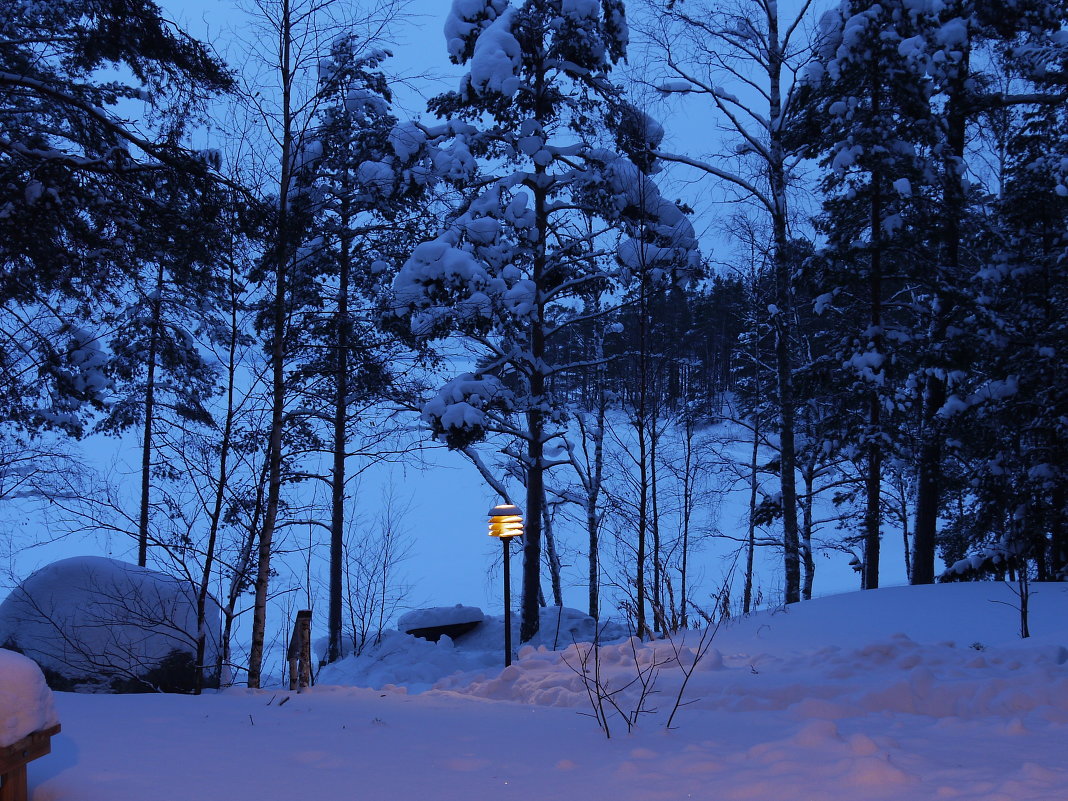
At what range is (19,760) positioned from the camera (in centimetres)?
304

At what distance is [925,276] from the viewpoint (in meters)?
12.2

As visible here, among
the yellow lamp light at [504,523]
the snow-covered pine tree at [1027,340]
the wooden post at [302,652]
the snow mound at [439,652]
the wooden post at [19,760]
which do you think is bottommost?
the snow mound at [439,652]

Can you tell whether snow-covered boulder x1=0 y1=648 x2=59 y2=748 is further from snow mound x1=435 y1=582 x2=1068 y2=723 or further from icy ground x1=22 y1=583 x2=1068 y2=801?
snow mound x1=435 y1=582 x2=1068 y2=723

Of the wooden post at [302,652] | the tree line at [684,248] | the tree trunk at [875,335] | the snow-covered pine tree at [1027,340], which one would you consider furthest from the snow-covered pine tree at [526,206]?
the snow-covered pine tree at [1027,340]

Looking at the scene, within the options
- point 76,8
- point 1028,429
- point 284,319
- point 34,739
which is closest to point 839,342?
point 1028,429

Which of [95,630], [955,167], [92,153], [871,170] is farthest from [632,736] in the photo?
[955,167]

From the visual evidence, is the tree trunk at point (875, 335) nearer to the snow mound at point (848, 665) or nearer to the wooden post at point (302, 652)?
the snow mound at point (848, 665)

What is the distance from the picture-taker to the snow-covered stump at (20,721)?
117 inches

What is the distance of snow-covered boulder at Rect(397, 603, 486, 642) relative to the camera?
15.9m

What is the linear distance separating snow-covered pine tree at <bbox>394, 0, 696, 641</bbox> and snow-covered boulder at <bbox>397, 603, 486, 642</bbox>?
10.2 feet

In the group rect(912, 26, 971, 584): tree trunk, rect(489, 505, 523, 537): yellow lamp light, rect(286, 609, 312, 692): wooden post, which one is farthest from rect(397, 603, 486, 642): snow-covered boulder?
rect(912, 26, 971, 584): tree trunk

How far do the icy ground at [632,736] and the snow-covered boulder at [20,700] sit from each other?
0.45 metres

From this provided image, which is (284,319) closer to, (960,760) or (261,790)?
(261,790)

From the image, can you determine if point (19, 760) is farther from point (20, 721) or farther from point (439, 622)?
point (439, 622)
